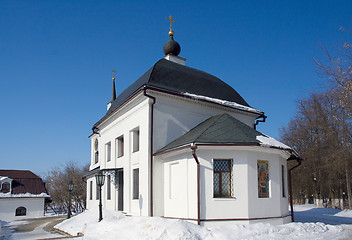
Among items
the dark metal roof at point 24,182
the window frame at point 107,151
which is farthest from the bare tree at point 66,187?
the window frame at point 107,151

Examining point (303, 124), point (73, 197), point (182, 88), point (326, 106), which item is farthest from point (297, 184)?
point (73, 197)

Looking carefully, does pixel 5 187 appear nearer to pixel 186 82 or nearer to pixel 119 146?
pixel 119 146

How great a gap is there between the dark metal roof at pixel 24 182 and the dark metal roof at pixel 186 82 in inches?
956

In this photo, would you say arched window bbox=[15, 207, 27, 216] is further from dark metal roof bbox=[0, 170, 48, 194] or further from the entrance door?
the entrance door

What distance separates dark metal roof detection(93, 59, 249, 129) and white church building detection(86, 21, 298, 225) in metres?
0.06

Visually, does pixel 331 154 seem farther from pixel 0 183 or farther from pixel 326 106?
pixel 0 183

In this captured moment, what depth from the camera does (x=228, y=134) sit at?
1222 centimetres

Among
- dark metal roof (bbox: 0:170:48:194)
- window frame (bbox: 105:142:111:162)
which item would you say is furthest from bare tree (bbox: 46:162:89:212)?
window frame (bbox: 105:142:111:162)

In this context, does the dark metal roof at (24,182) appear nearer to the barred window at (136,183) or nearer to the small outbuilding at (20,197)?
the small outbuilding at (20,197)

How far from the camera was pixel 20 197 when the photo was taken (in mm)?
33969

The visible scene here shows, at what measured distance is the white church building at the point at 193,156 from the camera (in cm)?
1170

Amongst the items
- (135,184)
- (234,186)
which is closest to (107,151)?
(135,184)

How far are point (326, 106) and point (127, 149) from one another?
22.2 m

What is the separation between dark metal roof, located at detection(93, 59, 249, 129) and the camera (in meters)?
15.0
